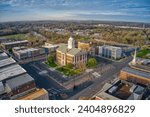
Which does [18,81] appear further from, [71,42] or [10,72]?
[71,42]

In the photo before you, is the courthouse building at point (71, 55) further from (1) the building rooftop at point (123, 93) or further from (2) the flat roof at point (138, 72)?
(1) the building rooftop at point (123, 93)

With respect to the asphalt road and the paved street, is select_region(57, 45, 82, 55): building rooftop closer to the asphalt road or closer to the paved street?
the paved street

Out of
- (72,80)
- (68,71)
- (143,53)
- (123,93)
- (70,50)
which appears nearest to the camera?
(123,93)

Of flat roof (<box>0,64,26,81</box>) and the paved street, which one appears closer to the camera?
the paved street

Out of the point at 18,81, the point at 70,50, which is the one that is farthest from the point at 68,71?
the point at 18,81

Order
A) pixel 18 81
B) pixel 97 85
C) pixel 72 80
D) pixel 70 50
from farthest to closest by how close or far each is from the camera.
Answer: pixel 70 50 → pixel 72 80 → pixel 97 85 → pixel 18 81

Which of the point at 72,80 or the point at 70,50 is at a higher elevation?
the point at 70,50

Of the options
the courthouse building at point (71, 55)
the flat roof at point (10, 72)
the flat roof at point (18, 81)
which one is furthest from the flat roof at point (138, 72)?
the flat roof at point (10, 72)

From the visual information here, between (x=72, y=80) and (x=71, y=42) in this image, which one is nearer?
(x=72, y=80)

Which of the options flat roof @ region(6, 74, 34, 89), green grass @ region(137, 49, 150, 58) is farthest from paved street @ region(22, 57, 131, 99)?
green grass @ region(137, 49, 150, 58)
